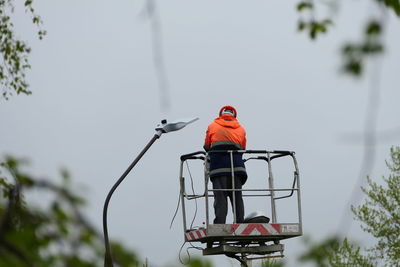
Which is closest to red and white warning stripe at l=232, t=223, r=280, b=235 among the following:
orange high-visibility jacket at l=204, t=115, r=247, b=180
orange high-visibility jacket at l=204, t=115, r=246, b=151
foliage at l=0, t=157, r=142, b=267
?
orange high-visibility jacket at l=204, t=115, r=247, b=180

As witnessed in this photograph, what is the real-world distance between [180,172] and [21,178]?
9349mm

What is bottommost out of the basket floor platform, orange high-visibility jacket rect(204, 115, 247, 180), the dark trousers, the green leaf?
the basket floor platform

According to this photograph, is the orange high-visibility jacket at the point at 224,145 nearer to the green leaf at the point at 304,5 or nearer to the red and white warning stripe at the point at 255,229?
the red and white warning stripe at the point at 255,229

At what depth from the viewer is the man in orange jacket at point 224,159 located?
39.0 feet

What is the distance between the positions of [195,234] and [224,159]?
4.23 ft

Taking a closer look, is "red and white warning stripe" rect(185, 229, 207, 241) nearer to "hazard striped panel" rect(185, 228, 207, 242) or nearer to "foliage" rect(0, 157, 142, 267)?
"hazard striped panel" rect(185, 228, 207, 242)

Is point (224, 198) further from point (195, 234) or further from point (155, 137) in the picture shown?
point (155, 137)

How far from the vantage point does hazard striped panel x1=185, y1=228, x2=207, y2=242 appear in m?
12.3

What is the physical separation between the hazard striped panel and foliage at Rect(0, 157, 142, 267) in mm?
9514

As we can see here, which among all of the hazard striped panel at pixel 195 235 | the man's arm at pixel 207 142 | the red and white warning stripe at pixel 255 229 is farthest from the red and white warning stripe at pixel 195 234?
the man's arm at pixel 207 142

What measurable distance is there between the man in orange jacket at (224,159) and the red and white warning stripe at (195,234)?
244 mm

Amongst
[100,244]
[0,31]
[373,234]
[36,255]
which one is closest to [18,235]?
[36,255]

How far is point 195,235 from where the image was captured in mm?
12578

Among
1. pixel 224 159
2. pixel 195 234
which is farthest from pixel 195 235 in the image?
pixel 224 159
